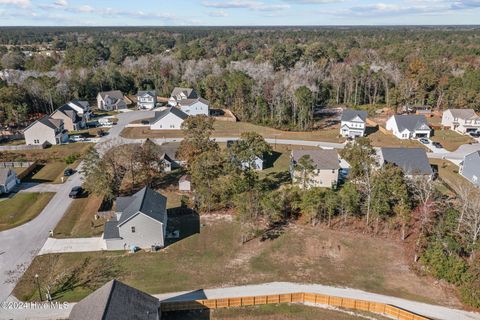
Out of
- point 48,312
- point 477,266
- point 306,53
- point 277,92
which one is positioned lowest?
point 48,312

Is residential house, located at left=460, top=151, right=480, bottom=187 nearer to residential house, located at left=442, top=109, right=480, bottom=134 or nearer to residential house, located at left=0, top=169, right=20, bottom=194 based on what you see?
residential house, located at left=442, top=109, right=480, bottom=134

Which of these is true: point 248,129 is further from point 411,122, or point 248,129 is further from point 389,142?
point 411,122

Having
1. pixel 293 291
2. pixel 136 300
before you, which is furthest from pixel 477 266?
pixel 136 300

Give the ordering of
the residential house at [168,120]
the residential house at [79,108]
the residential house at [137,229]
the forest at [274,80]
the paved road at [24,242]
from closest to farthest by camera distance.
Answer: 1. the paved road at [24,242]
2. the residential house at [137,229]
3. the residential house at [168,120]
4. the forest at [274,80]
5. the residential house at [79,108]

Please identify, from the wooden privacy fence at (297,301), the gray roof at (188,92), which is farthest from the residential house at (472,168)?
the gray roof at (188,92)

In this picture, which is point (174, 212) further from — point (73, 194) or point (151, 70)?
point (151, 70)

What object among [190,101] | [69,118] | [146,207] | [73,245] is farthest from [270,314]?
[190,101]

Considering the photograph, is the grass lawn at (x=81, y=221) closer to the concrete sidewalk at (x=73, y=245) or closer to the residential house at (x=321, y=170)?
the concrete sidewalk at (x=73, y=245)
